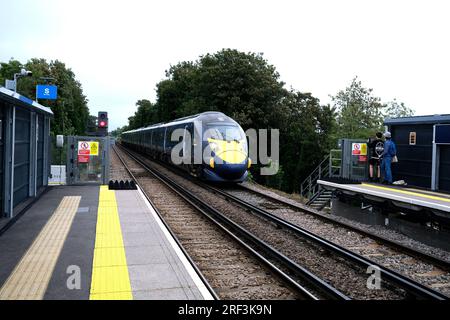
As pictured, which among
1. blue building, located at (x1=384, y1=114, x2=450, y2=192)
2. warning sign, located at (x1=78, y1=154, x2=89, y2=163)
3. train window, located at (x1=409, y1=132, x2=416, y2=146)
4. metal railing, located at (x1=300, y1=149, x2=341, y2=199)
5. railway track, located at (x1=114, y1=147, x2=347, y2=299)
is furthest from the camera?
metal railing, located at (x1=300, y1=149, x2=341, y2=199)

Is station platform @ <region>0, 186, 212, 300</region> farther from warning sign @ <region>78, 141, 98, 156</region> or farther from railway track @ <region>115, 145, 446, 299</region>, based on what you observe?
warning sign @ <region>78, 141, 98, 156</region>

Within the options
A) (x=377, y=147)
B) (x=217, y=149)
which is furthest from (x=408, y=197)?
(x=217, y=149)

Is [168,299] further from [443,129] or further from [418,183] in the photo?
[418,183]

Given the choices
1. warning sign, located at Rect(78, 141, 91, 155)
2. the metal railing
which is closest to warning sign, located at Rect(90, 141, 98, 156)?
warning sign, located at Rect(78, 141, 91, 155)

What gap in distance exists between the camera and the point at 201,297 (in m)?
5.01

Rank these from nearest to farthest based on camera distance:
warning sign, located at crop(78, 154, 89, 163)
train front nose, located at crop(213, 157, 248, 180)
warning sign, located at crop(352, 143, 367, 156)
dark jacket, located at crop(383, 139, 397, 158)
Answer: dark jacket, located at crop(383, 139, 397, 158) < warning sign, located at crop(352, 143, 367, 156) < warning sign, located at crop(78, 154, 89, 163) < train front nose, located at crop(213, 157, 248, 180)

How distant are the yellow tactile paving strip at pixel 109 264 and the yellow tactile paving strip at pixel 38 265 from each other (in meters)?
0.60

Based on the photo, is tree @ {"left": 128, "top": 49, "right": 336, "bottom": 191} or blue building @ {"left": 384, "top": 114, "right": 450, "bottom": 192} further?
tree @ {"left": 128, "top": 49, "right": 336, "bottom": 191}

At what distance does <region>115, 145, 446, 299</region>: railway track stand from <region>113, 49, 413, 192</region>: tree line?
24.0m

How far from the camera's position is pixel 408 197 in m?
10.2

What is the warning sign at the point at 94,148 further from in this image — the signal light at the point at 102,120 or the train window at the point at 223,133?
the train window at the point at 223,133

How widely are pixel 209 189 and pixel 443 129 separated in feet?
28.2

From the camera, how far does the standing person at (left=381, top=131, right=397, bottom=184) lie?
13177 mm

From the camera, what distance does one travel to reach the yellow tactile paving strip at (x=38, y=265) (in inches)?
197
